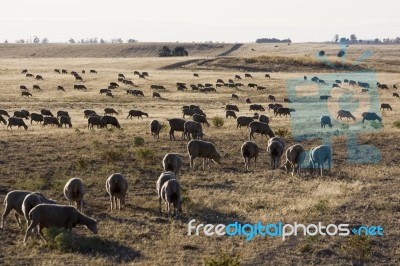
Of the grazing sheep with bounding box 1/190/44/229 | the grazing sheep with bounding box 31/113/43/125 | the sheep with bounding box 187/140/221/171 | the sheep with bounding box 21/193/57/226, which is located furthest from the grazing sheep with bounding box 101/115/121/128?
the sheep with bounding box 21/193/57/226

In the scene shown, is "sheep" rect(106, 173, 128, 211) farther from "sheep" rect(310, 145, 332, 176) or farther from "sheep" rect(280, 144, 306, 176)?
"sheep" rect(310, 145, 332, 176)

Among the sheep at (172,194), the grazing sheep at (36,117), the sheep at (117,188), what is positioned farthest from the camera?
the grazing sheep at (36,117)

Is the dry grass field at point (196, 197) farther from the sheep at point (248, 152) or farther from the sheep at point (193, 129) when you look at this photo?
the sheep at point (193, 129)

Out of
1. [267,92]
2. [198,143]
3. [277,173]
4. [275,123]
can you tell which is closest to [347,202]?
[277,173]

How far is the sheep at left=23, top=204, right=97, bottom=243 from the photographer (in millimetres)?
14258

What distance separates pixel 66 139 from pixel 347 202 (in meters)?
17.3

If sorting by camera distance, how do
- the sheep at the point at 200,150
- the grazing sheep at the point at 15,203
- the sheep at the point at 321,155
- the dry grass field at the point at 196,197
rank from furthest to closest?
1. the sheep at the point at 200,150
2. the sheep at the point at 321,155
3. the grazing sheep at the point at 15,203
4. the dry grass field at the point at 196,197

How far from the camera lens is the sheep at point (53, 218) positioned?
1426 centimetres

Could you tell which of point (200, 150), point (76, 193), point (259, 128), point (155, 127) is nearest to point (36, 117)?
point (155, 127)

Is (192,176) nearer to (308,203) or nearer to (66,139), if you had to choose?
(308,203)

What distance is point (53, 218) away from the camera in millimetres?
14336

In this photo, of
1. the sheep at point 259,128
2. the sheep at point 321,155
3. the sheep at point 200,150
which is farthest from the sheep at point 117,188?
the sheep at point 259,128

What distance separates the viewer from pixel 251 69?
95750mm

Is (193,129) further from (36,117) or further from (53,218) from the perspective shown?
(53,218)
